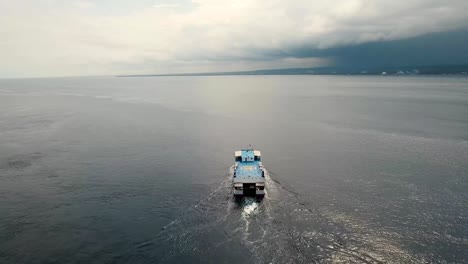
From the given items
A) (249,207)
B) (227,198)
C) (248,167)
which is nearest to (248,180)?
(227,198)

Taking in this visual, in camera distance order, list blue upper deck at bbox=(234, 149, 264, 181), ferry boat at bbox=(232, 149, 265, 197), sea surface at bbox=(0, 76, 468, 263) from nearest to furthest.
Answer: sea surface at bbox=(0, 76, 468, 263) → ferry boat at bbox=(232, 149, 265, 197) → blue upper deck at bbox=(234, 149, 264, 181)

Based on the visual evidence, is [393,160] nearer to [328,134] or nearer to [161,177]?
[328,134]

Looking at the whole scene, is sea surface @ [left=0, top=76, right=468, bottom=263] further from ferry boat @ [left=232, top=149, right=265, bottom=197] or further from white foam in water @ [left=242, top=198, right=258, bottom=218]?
ferry boat @ [left=232, top=149, right=265, bottom=197]

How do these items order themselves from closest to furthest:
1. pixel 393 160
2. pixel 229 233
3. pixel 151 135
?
1. pixel 229 233
2. pixel 393 160
3. pixel 151 135

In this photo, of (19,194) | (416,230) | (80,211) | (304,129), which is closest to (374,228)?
(416,230)

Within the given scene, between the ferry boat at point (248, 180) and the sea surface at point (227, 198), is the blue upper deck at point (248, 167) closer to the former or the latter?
the ferry boat at point (248, 180)

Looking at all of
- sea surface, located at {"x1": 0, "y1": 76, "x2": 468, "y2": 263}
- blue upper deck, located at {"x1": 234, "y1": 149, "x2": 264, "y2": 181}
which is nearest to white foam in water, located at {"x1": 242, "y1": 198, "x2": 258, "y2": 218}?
sea surface, located at {"x1": 0, "y1": 76, "x2": 468, "y2": 263}

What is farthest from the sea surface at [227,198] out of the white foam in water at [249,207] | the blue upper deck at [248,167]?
the blue upper deck at [248,167]

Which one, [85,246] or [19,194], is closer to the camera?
[85,246]

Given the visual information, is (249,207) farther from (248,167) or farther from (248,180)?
(248,167)
